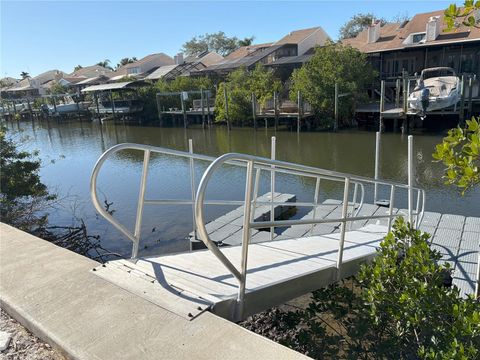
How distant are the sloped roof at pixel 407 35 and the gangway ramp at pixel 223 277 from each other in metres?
24.8

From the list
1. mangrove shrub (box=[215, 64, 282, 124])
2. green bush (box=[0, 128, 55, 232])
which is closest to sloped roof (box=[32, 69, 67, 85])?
mangrove shrub (box=[215, 64, 282, 124])

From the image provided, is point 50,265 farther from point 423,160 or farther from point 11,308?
point 423,160

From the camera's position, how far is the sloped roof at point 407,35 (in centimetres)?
2366

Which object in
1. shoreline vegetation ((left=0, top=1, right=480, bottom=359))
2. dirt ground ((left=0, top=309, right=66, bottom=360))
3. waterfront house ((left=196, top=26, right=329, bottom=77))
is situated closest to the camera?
shoreline vegetation ((left=0, top=1, right=480, bottom=359))

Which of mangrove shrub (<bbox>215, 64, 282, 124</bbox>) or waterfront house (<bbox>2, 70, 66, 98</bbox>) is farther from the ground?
waterfront house (<bbox>2, 70, 66, 98</bbox>)

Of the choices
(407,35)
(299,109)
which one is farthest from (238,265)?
(407,35)

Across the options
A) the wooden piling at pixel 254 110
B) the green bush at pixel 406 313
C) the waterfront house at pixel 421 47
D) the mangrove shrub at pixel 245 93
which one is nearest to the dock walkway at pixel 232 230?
the green bush at pixel 406 313

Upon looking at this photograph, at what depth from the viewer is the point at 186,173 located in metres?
15.1

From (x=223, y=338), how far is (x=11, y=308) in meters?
1.39

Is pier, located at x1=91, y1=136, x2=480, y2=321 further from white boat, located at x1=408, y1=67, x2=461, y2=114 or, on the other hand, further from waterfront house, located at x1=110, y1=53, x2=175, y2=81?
waterfront house, located at x1=110, y1=53, x2=175, y2=81

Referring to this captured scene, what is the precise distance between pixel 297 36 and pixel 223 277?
37.8m

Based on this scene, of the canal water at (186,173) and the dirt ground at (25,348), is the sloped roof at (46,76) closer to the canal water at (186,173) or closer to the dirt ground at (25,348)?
the canal water at (186,173)

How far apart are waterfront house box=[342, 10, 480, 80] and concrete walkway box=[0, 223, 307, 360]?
82.0ft

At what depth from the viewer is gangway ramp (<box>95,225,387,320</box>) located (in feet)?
7.44
